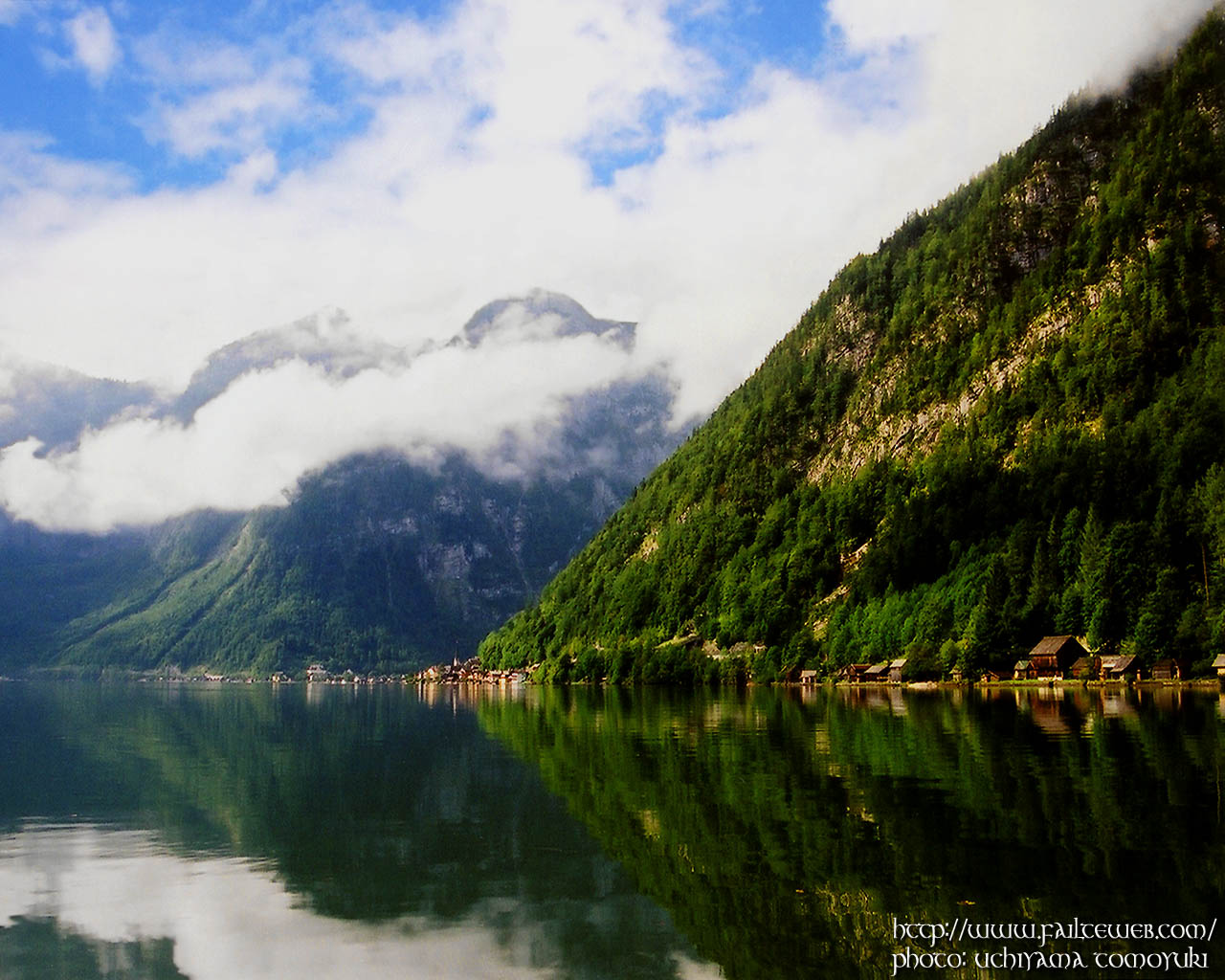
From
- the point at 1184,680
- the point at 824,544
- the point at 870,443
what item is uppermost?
the point at 870,443

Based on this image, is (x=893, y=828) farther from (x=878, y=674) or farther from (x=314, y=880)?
(x=878, y=674)

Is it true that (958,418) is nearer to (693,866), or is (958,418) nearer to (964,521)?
(964,521)

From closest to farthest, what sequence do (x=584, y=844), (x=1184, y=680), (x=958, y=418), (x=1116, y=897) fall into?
(x=1116, y=897)
(x=584, y=844)
(x=1184, y=680)
(x=958, y=418)

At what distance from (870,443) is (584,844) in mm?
164981

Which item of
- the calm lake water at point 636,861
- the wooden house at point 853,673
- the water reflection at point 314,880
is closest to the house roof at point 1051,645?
the wooden house at point 853,673

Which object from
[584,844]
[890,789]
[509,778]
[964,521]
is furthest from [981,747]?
[964,521]

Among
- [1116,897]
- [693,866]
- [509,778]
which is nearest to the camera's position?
[1116,897]

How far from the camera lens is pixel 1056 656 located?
108750mm

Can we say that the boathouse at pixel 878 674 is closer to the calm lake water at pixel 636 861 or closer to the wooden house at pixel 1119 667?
the wooden house at pixel 1119 667

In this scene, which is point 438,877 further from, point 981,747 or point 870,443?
point 870,443

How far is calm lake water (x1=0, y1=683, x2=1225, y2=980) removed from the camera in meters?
18.3

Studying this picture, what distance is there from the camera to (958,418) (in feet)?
543

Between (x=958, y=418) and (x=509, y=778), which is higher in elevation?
(x=958, y=418)

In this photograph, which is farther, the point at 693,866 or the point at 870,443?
the point at 870,443
